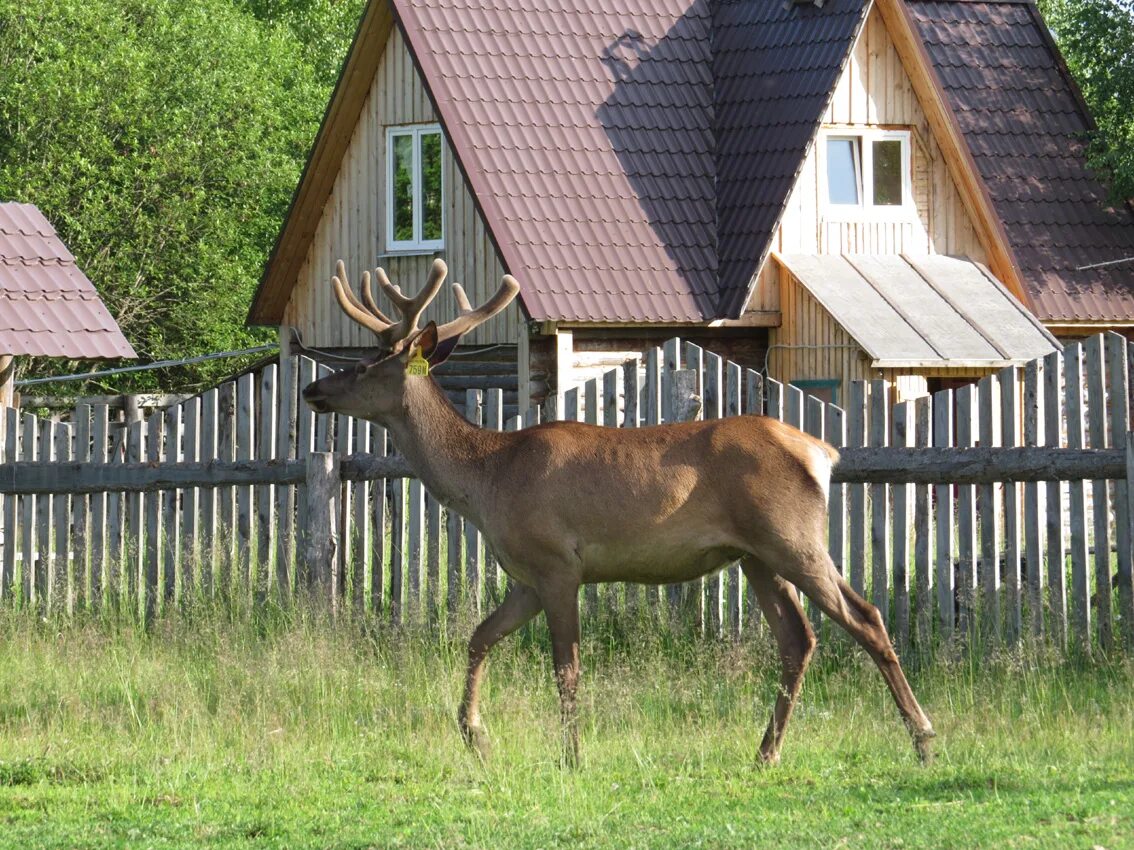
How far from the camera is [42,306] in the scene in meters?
16.8

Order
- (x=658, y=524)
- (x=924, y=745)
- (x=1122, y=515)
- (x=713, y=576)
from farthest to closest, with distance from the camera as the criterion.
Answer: (x=713, y=576) → (x=1122, y=515) → (x=658, y=524) → (x=924, y=745)

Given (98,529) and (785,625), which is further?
(98,529)

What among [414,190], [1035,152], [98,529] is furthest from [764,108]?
[98,529]

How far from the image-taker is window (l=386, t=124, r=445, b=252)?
24.1m

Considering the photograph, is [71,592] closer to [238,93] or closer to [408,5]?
[408,5]

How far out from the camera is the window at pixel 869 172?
2414 cm

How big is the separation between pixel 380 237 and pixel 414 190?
2.64ft

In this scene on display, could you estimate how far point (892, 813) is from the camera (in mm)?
7508

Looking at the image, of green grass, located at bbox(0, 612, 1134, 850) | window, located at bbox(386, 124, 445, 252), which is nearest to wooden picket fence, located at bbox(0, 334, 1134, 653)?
green grass, located at bbox(0, 612, 1134, 850)

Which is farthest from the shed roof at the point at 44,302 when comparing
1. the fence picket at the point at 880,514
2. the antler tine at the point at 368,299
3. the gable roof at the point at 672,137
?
the fence picket at the point at 880,514

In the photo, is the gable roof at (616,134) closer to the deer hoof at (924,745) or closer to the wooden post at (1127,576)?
the wooden post at (1127,576)

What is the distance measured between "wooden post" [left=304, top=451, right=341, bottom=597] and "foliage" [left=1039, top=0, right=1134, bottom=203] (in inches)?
563

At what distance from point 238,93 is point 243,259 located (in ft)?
11.2

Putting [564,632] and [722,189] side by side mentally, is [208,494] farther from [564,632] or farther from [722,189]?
[722,189]
